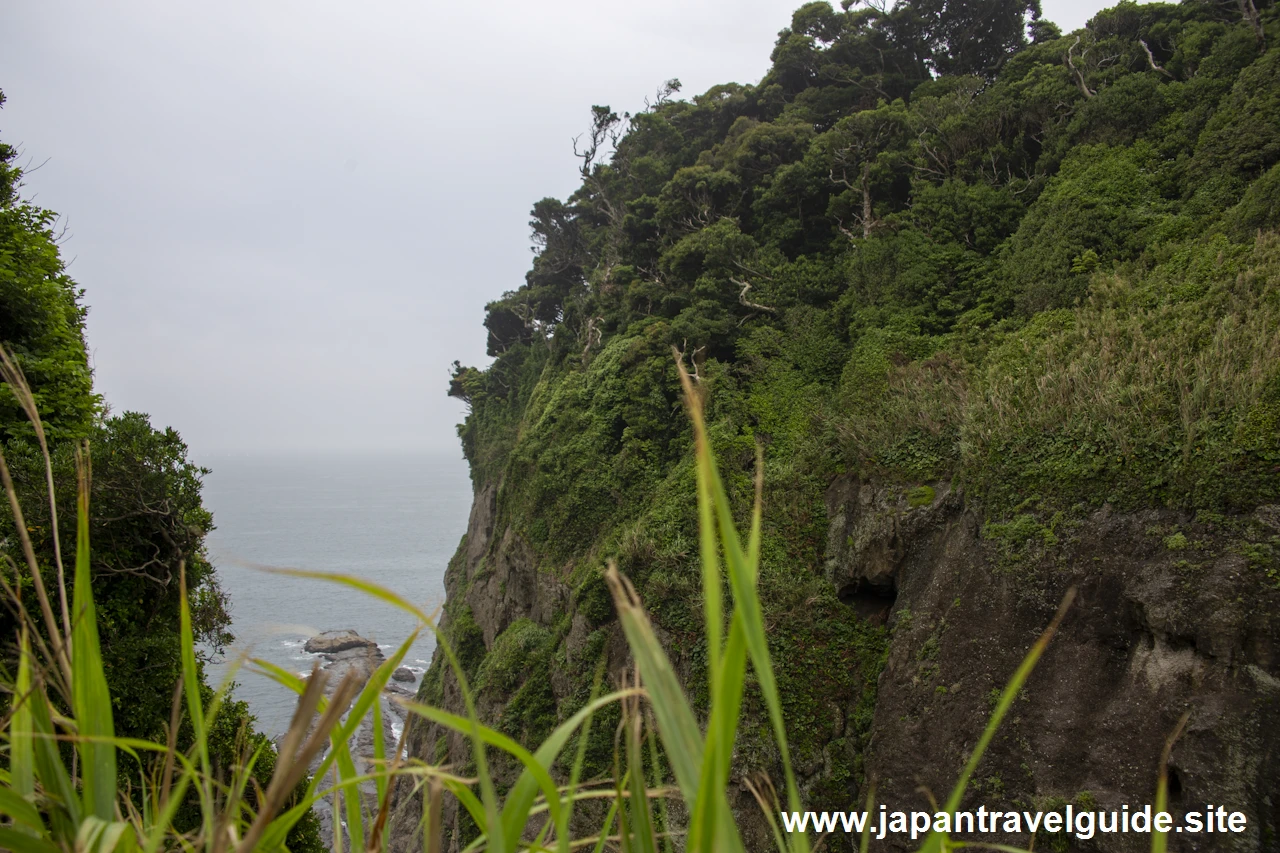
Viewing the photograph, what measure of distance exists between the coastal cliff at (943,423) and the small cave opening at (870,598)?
0.04 metres

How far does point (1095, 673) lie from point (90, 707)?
832 centimetres

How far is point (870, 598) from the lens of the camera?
10562 millimetres

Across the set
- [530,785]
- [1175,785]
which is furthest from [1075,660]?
[530,785]

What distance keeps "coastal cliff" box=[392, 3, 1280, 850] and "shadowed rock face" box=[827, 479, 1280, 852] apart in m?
0.03

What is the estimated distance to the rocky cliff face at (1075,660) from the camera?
5.91 m

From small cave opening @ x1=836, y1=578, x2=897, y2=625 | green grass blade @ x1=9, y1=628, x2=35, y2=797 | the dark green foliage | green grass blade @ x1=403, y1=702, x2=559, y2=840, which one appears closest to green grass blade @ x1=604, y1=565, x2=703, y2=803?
green grass blade @ x1=403, y1=702, x2=559, y2=840

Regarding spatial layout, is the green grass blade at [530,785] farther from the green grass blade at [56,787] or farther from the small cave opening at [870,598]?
the small cave opening at [870,598]

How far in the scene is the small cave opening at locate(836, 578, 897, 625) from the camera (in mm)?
10221

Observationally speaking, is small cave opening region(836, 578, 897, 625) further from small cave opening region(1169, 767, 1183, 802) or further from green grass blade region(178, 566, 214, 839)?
green grass blade region(178, 566, 214, 839)

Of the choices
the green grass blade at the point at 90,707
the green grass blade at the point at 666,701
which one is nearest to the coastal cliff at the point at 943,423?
the green grass blade at the point at 666,701

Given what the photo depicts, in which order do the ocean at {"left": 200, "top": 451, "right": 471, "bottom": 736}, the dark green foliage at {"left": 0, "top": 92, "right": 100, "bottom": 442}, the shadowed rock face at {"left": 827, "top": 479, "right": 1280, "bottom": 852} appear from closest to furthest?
the shadowed rock face at {"left": 827, "top": 479, "right": 1280, "bottom": 852} < the dark green foliage at {"left": 0, "top": 92, "right": 100, "bottom": 442} < the ocean at {"left": 200, "top": 451, "right": 471, "bottom": 736}

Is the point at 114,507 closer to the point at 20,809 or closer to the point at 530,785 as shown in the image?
the point at 20,809

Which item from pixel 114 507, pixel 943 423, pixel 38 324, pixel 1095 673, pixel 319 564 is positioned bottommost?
pixel 319 564

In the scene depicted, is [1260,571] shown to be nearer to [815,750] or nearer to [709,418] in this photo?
A: [815,750]
